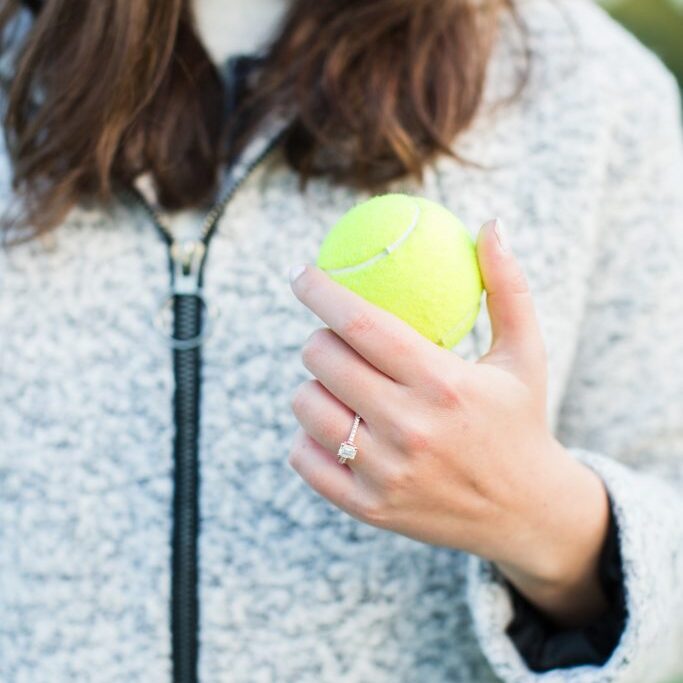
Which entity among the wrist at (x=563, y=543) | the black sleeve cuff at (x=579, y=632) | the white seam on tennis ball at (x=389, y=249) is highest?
the white seam on tennis ball at (x=389, y=249)

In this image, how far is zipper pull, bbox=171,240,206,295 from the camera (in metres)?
1.04

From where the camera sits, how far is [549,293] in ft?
3.46

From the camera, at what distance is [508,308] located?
79 centimetres

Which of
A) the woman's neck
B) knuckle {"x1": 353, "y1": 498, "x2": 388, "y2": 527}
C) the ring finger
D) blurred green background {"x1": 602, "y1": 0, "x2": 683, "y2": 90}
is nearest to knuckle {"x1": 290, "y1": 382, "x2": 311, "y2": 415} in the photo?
the ring finger

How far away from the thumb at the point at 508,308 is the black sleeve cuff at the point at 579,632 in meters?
0.24

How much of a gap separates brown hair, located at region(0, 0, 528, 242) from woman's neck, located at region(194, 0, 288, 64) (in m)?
0.03

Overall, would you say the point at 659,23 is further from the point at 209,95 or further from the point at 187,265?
the point at 187,265

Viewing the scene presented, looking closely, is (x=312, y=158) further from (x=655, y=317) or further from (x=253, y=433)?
(x=655, y=317)

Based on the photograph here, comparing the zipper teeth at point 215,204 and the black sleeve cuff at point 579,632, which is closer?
Answer: the black sleeve cuff at point 579,632

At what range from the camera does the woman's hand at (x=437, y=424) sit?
2.43 feet

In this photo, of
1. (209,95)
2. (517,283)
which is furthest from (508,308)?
(209,95)

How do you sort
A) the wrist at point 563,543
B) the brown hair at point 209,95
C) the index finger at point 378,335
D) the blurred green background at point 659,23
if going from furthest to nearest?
the blurred green background at point 659,23, the brown hair at point 209,95, the wrist at point 563,543, the index finger at point 378,335

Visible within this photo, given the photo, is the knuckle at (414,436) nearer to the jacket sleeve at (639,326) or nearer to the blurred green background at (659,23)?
the jacket sleeve at (639,326)

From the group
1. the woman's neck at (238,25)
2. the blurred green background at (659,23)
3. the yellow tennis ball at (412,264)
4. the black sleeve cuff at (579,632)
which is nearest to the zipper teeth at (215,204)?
the woman's neck at (238,25)
